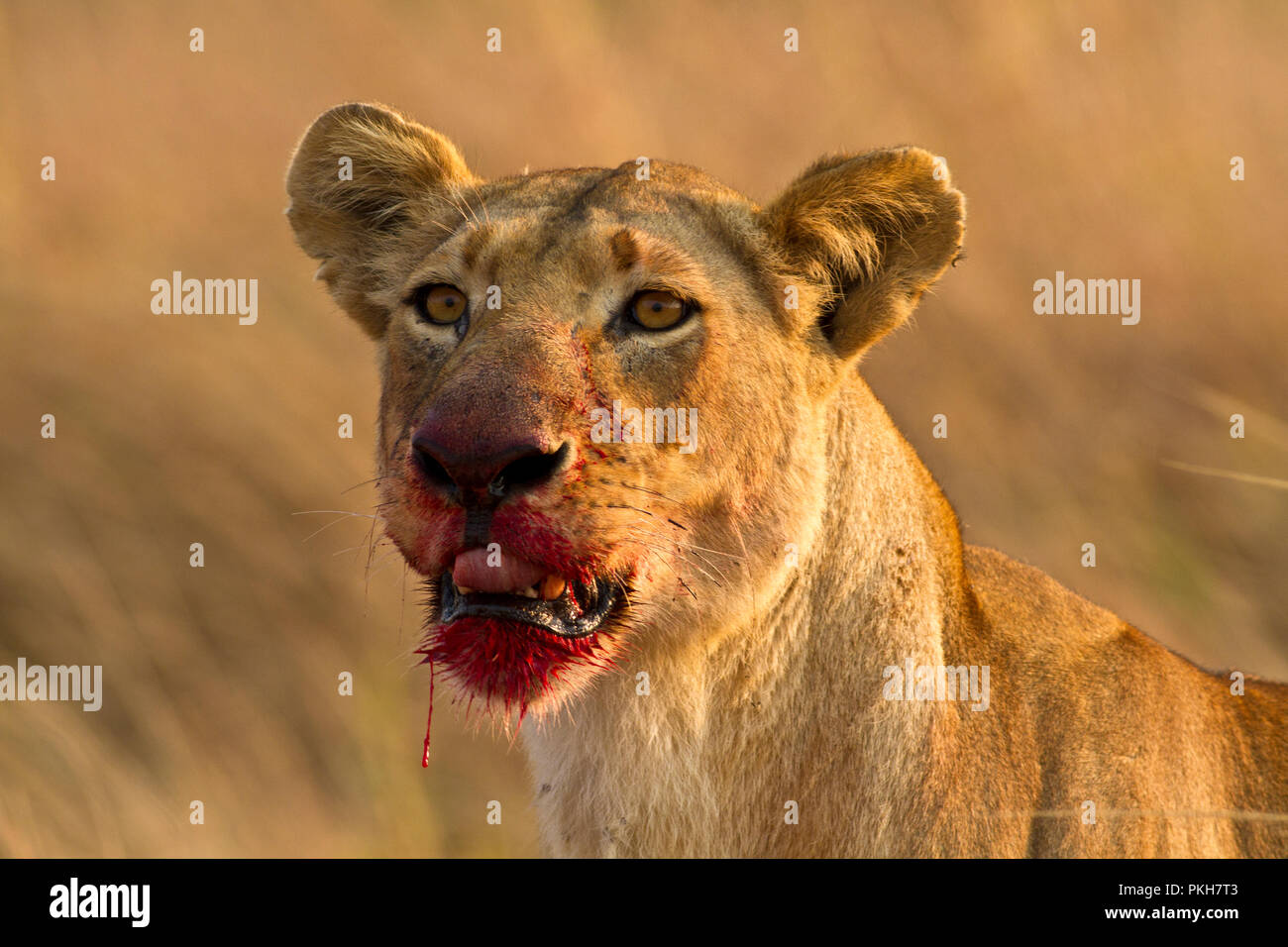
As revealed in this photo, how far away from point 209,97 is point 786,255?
732 cm

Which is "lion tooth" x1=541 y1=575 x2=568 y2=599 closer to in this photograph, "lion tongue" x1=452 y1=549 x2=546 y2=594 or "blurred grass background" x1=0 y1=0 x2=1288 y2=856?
"lion tongue" x1=452 y1=549 x2=546 y2=594

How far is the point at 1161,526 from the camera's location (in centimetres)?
870

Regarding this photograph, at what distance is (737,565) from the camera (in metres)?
3.55

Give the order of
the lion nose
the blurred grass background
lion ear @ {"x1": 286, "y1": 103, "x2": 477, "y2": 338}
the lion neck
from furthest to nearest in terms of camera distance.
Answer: the blurred grass background
lion ear @ {"x1": 286, "y1": 103, "x2": 477, "y2": 338}
the lion neck
the lion nose

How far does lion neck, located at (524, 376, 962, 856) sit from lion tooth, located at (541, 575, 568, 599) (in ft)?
1.09

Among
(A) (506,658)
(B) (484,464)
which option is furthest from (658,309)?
(A) (506,658)

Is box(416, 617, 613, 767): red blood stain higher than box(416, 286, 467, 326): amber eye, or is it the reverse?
box(416, 286, 467, 326): amber eye

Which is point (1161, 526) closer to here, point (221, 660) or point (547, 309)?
Result: point (221, 660)

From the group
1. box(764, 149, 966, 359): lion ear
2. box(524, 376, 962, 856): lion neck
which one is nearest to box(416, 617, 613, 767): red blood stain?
box(524, 376, 962, 856): lion neck

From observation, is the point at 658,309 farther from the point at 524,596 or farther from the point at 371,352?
the point at 371,352

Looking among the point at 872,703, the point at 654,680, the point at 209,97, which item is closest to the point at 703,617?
the point at 654,680

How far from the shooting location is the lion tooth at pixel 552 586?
3295 millimetres

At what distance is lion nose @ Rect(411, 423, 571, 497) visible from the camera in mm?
3094
